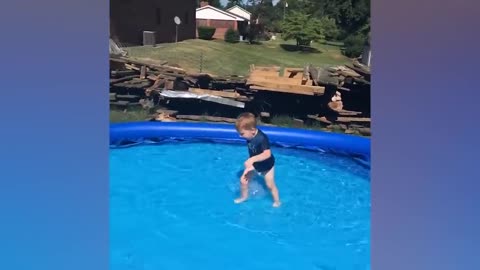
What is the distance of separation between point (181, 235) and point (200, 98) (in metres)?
2.35

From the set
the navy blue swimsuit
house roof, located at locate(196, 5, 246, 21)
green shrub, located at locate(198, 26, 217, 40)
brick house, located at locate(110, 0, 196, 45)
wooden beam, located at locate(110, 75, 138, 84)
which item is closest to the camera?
the navy blue swimsuit

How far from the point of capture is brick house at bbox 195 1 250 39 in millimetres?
5645

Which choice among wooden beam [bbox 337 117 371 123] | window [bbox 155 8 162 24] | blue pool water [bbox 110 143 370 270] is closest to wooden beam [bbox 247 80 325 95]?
wooden beam [bbox 337 117 371 123]

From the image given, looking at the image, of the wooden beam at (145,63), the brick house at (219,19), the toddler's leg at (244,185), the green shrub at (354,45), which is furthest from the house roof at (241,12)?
the toddler's leg at (244,185)

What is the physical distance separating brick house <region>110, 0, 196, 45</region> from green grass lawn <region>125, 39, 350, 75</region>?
114 millimetres

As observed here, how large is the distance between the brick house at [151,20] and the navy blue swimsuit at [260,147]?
1.48 m

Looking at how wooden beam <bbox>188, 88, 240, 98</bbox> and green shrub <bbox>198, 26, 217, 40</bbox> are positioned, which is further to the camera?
wooden beam <bbox>188, 88, 240, 98</bbox>

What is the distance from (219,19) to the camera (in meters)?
5.80

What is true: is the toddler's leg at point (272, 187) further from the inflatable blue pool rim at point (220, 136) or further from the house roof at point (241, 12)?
the house roof at point (241, 12)

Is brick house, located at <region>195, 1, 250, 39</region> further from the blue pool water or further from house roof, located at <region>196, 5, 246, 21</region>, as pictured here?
the blue pool water

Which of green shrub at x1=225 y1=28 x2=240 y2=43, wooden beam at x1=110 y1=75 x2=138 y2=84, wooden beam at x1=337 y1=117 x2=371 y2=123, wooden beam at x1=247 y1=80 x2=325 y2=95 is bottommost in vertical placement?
wooden beam at x1=337 y1=117 x2=371 y2=123
